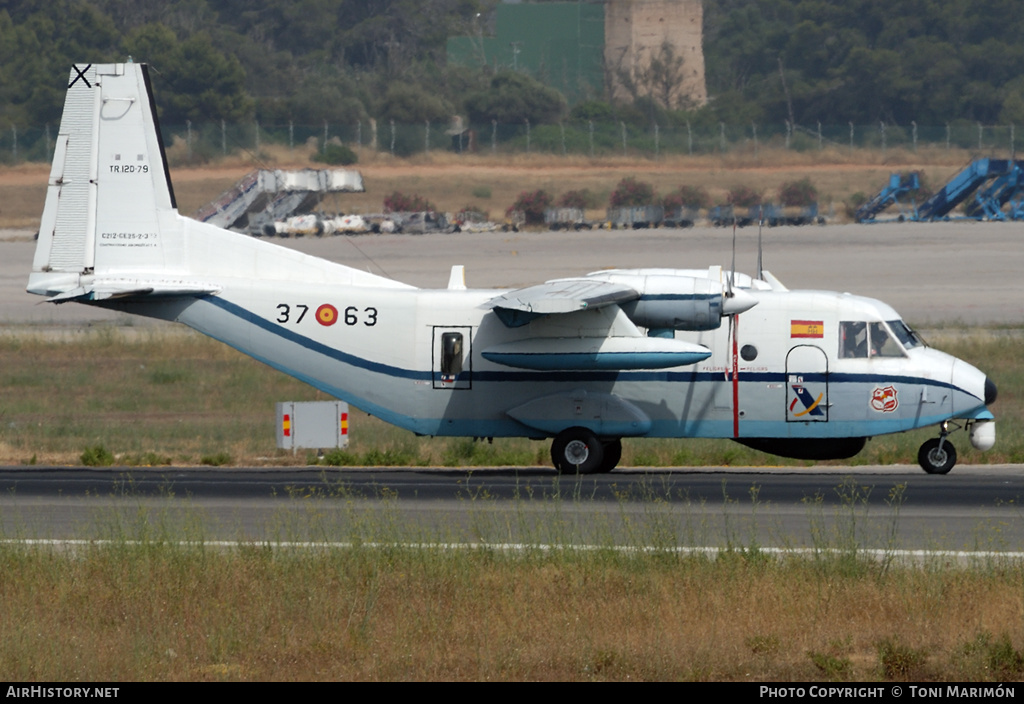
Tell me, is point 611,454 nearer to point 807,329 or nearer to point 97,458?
point 807,329

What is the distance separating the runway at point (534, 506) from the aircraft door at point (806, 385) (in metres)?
1.06

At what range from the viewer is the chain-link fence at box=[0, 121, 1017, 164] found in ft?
243

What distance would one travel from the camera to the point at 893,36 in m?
99.7

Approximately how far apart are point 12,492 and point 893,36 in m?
91.5

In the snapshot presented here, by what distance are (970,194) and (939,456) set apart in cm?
5194

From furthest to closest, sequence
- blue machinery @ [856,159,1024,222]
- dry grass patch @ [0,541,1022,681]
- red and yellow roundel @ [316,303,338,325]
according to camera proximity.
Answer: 1. blue machinery @ [856,159,1024,222]
2. red and yellow roundel @ [316,303,338,325]
3. dry grass patch @ [0,541,1022,681]

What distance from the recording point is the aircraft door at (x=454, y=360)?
72.8ft

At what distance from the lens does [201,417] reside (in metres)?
32.8

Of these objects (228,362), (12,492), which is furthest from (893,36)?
(12,492)

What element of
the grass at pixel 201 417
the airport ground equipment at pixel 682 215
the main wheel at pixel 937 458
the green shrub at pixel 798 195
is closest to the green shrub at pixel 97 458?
the grass at pixel 201 417

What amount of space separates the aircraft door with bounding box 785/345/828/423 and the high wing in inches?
111

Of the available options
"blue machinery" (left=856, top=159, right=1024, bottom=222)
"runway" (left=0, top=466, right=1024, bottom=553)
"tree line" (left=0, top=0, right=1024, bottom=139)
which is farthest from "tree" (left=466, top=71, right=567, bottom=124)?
"runway" (left=0, top=466, right=1024, bottom=553)

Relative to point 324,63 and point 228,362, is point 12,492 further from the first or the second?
point 324,63

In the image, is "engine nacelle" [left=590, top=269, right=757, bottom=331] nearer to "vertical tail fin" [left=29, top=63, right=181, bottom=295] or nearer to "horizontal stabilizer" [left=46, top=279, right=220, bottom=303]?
"horizontal stabilizer" [left=46, top=279, right=220, bottom=303]
